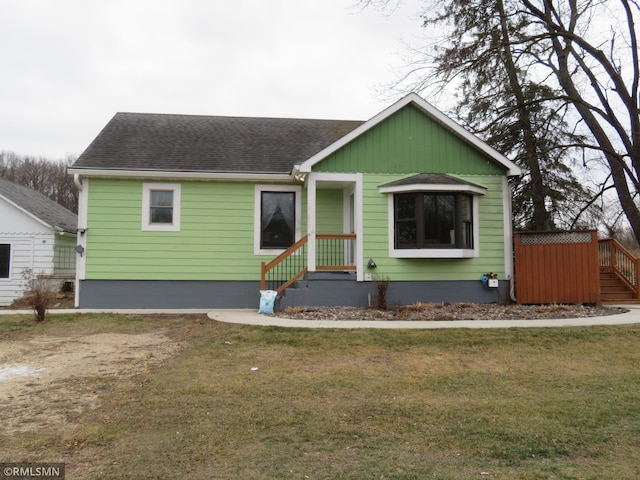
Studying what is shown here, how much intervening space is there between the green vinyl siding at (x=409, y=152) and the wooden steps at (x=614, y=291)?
4.27 m

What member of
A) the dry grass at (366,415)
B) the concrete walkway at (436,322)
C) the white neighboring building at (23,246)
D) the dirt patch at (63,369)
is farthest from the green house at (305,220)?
the white neighboring building at (23,246)

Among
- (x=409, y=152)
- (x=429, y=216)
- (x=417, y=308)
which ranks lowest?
(x=417, y=308)

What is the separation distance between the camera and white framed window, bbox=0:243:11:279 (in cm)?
1509

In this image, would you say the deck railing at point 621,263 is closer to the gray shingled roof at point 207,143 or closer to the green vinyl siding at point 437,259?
the green vinyl siding at point 437,259

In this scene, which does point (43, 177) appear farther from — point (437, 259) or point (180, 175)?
point (437, 259)

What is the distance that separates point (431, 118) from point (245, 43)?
7920 millimetres

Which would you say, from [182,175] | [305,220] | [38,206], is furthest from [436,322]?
[38,206]

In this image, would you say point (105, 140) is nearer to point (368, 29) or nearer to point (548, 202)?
point (368, 29)

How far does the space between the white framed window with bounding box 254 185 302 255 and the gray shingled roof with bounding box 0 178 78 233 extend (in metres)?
9.03

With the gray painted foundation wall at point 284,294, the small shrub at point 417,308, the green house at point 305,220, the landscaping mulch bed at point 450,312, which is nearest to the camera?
the landscaping mulch bed at point 450,312

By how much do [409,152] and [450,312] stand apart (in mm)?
4055

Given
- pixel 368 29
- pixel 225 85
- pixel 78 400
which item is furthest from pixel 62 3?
pixel 225 85

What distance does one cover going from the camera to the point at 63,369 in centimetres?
557

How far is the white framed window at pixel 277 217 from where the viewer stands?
37.9ft
